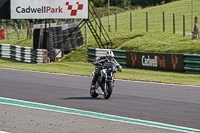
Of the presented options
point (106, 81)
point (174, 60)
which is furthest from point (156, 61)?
point (106, 81)

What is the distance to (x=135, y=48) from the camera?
3494 centimetres

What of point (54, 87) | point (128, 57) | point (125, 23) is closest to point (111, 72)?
point (54, 87)

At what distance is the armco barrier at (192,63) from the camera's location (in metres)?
25.3

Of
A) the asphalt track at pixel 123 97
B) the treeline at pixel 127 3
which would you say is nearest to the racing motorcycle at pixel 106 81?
the asphalt track at pixel 123 97

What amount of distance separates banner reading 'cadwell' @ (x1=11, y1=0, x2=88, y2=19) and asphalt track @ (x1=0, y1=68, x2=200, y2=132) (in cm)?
1293

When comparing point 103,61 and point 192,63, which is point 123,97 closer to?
point 103,61

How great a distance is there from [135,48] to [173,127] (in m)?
25.6

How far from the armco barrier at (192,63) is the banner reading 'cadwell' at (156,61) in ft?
0.78

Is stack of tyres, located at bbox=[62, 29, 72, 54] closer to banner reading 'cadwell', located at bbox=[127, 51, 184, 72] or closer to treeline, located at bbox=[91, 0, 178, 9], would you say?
banner reading 'cadwell', located at bbox=[127, 51, 184, 72]

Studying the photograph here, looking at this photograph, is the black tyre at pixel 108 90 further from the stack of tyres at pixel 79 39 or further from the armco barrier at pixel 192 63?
the stack of tyres at pixel 79 39

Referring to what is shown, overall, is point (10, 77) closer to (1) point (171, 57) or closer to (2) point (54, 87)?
(2) point (54, 87)

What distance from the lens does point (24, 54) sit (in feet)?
114

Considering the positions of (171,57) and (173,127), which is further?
(171,57)

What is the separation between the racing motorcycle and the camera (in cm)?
1344
